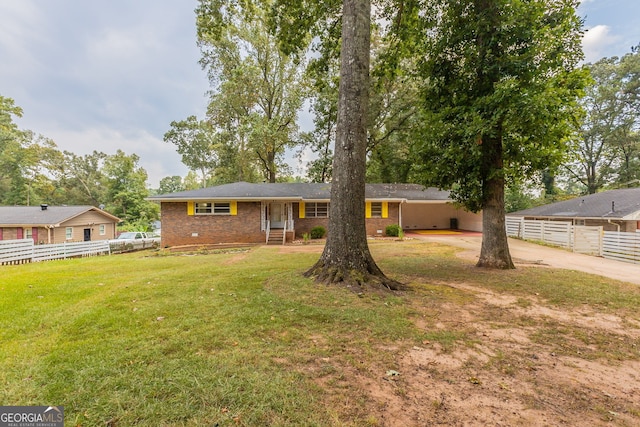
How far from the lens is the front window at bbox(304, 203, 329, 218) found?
17266 millimetres

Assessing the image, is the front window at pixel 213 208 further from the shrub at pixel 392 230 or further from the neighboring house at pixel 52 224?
the neighboring house at pixel 52 224

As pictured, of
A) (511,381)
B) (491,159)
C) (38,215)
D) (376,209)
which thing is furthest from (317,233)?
(38,215)

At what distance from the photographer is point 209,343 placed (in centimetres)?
300

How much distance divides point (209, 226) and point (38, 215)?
54.0 ft

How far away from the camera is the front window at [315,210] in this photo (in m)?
17.3

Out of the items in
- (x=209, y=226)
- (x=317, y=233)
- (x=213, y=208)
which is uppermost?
(x=213, y=208)

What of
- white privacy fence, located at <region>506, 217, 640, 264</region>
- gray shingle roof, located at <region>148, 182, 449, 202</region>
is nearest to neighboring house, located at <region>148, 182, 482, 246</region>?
gray shingle roof, located at <region>148, 182, 449, 202</region>

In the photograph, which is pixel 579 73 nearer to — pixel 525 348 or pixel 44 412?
pixel 525 348

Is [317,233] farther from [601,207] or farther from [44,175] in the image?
[44,175]

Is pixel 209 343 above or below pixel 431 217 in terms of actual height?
below

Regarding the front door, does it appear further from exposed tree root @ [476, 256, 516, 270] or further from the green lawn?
exposed tree root @ [476, 256, 516, 270]

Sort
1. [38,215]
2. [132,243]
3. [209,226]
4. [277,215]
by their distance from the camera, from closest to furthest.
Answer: [209,226]
[277,215]
[132,243]
[38,215]

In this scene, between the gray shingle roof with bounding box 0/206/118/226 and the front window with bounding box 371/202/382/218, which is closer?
the front window with bounding box 371/202/382/218

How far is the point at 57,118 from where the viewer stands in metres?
22.4
